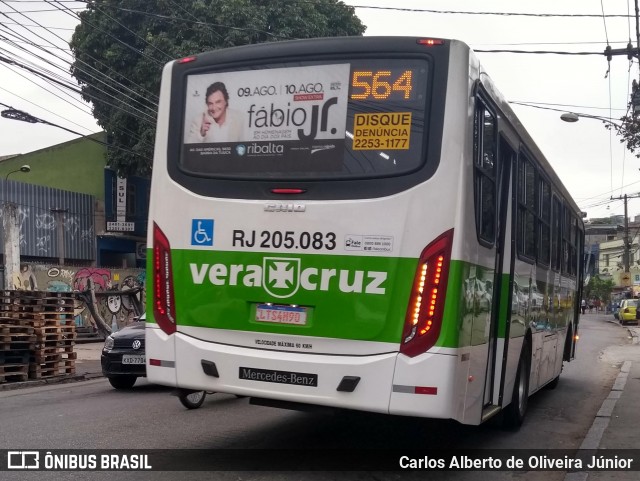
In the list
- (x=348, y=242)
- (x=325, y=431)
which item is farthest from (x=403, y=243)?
(x=325, y=431)

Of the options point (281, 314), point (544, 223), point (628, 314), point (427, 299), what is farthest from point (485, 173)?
point (628, 314)

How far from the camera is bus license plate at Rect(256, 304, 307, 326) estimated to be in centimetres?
599

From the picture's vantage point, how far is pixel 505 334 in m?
7.59

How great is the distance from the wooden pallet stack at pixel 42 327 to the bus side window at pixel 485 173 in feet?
30.4

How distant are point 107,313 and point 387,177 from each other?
79.9 ft

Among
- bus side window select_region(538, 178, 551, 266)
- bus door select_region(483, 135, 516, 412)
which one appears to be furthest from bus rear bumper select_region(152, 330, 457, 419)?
bus side window select_region(538, 178, 551, 266)

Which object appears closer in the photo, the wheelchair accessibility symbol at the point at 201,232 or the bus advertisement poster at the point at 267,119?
the bus advertisement poster at the point at 267,119

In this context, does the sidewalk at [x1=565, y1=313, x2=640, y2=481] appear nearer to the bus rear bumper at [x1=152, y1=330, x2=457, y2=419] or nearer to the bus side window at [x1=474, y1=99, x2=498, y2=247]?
the bus rear bumper at [x1=152, y1=330, x2=457, y2=419]

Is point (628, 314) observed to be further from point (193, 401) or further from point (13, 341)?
point (193, 401)

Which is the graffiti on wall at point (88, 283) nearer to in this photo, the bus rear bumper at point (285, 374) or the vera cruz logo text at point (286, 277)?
the bus rear bumper at point (285, 374)

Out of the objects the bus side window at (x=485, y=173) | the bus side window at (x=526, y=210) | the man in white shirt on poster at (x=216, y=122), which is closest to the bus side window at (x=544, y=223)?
the bus side window at (x=526, y=210)

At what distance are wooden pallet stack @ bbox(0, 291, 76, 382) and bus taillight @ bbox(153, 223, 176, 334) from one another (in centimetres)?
739

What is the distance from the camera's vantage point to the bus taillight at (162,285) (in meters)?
6.51

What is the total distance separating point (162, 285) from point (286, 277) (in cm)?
120
